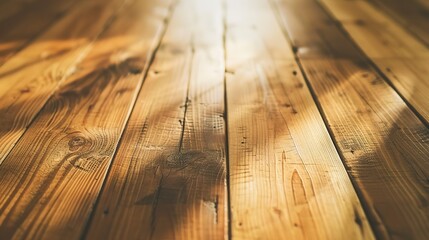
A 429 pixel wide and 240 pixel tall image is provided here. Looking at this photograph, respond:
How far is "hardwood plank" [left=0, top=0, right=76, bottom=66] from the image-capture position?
124 centimetres

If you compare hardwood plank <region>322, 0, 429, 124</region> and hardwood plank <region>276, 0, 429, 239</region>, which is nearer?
hardwood plank <region>276, 0, 429, 239</region>

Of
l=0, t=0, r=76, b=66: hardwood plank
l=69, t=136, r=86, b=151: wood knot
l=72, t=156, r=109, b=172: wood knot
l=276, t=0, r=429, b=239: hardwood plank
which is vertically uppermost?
l=0, t=0, r=76, b=66: hardwood plank

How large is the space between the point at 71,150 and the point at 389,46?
100 cm

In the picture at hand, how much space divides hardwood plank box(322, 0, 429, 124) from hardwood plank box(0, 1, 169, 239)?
68 centimetres

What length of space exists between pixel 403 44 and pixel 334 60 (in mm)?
287

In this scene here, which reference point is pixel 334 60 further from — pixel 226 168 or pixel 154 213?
pixel 154 213

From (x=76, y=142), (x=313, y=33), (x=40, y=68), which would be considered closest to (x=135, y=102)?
(x=76, y=142)

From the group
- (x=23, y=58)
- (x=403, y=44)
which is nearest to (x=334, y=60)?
(x=403, y=44)

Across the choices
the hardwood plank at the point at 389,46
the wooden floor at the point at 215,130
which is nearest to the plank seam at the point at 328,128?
the wooden floor at the point at 215,130

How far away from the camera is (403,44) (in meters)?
1.22

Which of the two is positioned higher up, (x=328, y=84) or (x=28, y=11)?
(x=28, y=11)

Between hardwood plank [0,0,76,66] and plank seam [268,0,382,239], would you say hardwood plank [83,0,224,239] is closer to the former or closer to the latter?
plank seam [268,0,382,239]

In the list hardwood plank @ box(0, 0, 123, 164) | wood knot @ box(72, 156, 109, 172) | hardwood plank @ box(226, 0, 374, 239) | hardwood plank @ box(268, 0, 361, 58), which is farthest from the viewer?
hardwood plank @ box(268, 0, 361, 58)

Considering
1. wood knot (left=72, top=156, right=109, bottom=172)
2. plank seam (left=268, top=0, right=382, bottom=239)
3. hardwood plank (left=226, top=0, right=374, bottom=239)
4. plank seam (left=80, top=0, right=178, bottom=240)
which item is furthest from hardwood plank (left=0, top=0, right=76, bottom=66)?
plank seam (left=268, top=0, right=382, bottom=239)
